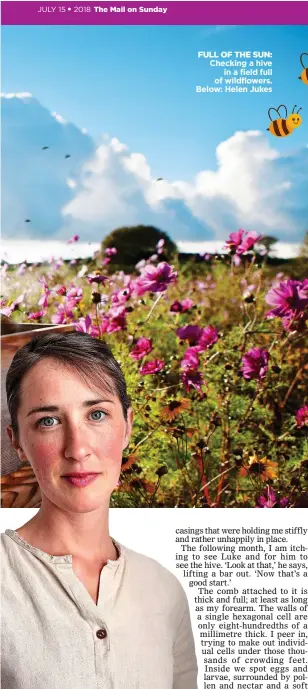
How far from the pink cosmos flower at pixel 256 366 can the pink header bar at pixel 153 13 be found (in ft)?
1.99

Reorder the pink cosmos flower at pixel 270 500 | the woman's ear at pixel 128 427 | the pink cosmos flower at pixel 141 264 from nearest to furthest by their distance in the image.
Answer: the woman's ear at pixel 128 427, the pink cosmos flower at pixel 270 500, the pink cosmos flower at pixel 141 264

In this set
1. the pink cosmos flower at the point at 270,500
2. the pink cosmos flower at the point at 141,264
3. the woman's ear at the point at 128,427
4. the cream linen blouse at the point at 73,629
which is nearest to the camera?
the cream linen blouse at the point at 73,629

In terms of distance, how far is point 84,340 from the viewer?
4.14 feet

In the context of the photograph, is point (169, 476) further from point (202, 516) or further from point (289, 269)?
point (289, 269)

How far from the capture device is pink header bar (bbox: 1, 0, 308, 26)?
1399 millimetres

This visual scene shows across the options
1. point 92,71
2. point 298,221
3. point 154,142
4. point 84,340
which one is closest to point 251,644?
point 84,340

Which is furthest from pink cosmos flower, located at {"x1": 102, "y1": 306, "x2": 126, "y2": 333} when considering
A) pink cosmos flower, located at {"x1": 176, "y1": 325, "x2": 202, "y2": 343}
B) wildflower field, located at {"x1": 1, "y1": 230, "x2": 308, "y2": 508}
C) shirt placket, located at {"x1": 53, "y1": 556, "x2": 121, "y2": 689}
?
shirt placket, located at {"x1": 53, "y1": 556, "x2": 121, "y2": 689}

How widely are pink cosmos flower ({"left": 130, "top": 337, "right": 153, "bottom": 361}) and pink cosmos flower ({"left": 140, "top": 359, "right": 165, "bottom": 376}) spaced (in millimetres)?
20

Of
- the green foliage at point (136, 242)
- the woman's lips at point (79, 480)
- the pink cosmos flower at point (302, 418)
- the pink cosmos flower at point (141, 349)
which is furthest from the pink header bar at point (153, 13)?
the woman's lips at point (79, 480)

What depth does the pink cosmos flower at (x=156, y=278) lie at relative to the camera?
1481mm

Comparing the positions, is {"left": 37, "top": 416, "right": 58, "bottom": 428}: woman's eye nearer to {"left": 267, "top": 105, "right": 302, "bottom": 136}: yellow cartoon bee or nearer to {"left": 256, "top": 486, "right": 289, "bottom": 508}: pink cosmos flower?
{"left": 256, "top": 486, "right": 289, "bottom": 508}: pink cosmos flower

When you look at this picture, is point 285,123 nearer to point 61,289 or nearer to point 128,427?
point 61,289

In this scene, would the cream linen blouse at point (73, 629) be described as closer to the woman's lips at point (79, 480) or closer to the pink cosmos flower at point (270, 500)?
the woman's lips at point (79, 480)

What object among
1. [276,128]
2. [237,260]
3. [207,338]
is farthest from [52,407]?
[276,128]
